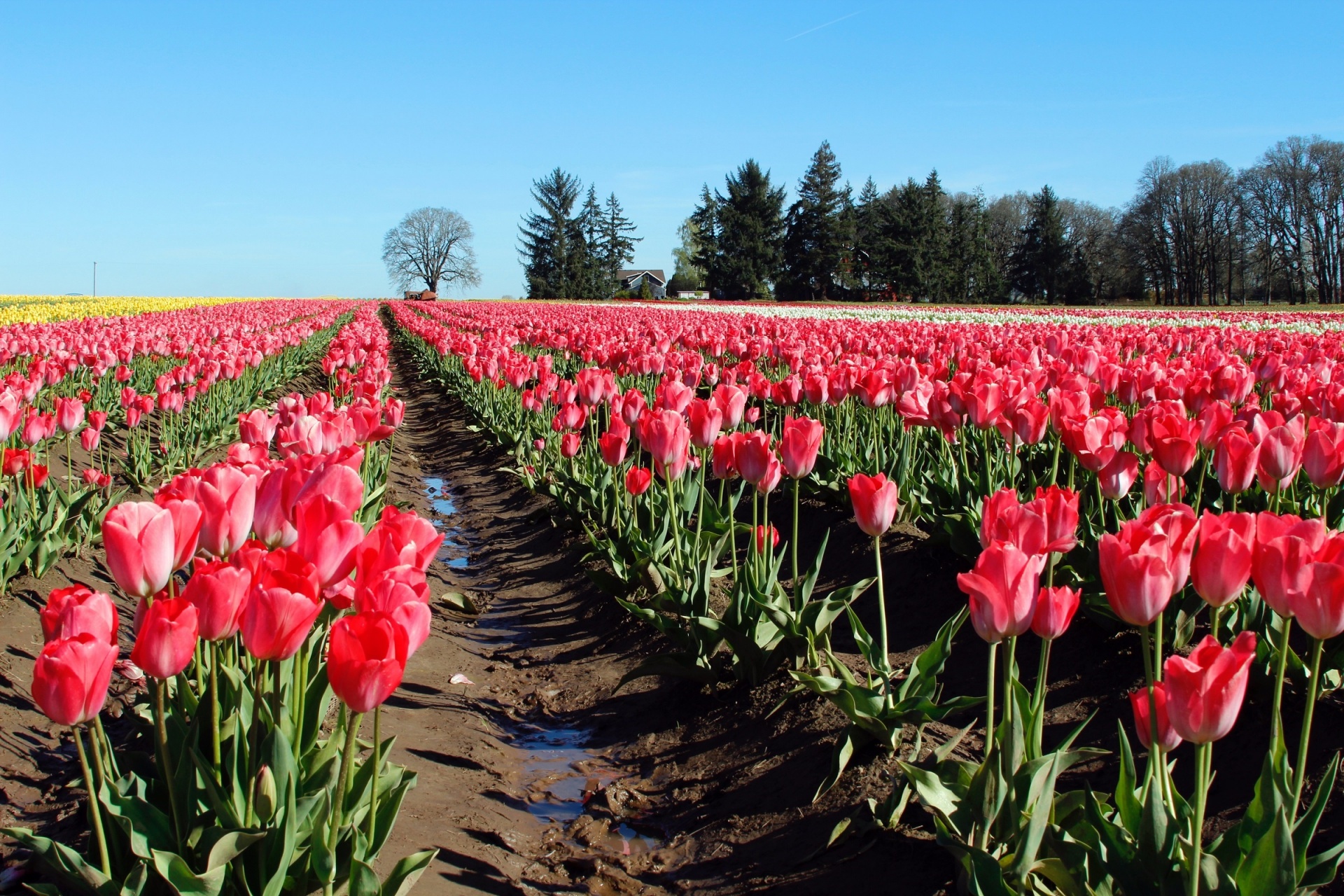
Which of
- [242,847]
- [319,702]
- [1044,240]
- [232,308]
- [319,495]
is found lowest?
[242,847]

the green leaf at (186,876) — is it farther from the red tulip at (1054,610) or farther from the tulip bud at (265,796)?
the red tulip at (1054,610)

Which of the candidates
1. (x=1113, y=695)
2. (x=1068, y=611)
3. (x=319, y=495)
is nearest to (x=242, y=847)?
(x=319, y=495)

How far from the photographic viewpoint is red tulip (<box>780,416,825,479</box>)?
336cm

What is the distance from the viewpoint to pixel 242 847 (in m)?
2.00

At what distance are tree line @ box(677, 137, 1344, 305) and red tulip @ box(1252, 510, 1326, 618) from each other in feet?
211

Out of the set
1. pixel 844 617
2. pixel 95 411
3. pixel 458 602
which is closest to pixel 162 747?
pixel 458 602

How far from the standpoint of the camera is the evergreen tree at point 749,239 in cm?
6831

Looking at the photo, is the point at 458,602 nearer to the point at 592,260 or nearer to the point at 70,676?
the point at 70,676

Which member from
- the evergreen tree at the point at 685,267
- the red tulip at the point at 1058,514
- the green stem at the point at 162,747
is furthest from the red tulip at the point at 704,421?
the evergreen tree at the point at 685,267

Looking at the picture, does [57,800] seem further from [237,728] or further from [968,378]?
[968,378]

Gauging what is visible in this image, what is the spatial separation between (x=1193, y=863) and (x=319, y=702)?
6.07 ft

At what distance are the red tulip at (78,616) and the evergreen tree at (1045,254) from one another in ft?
233

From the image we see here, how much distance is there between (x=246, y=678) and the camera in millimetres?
2545

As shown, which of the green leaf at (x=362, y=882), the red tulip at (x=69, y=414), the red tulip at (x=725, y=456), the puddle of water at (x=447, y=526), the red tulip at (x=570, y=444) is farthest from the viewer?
the puddle of water at (x=447, y=526)
